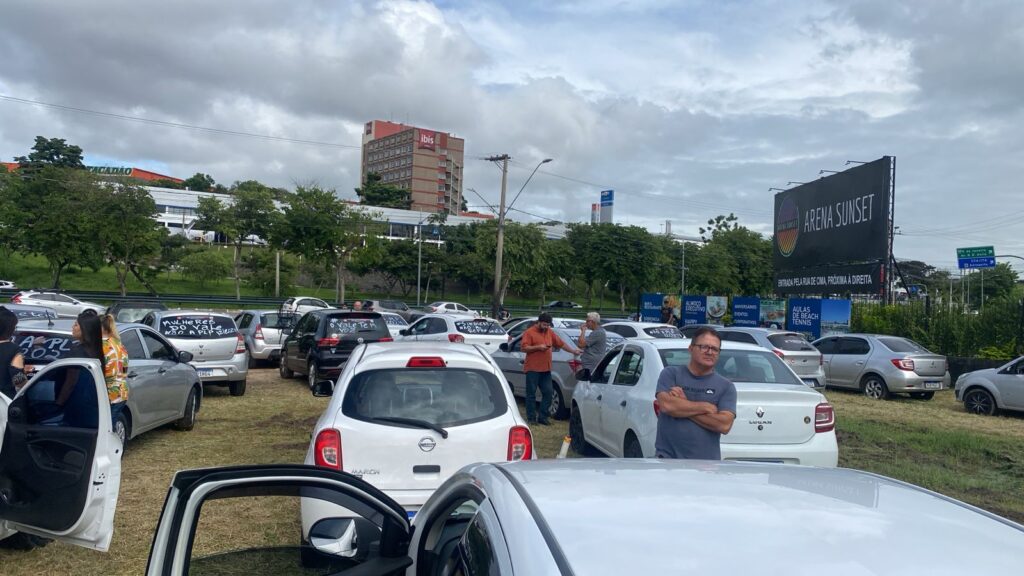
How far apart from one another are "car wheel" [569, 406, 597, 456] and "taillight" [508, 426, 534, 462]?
13.0 feet

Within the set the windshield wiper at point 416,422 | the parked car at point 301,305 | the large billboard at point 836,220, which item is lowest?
the windshield wiper at point 416,422

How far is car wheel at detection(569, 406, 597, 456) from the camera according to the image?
386 inches

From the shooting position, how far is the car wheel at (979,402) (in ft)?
51.1

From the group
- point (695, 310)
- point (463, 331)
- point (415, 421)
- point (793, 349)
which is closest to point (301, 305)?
point (463, 331)

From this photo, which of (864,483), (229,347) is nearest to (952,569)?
(864,483)

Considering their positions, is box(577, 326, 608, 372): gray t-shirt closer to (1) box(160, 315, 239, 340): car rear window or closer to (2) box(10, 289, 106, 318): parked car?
(1) box(160, 315, 239, 340): car rear window

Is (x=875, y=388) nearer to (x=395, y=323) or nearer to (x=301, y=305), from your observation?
(x=395, y=323)

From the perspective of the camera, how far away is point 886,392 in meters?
18.1

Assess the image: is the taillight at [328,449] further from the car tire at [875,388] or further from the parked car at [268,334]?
the car tire at [875,388]

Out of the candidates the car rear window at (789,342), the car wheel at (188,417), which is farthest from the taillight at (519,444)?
the car rear window at (789,342)

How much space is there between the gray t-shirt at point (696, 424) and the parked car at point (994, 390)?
494 inches

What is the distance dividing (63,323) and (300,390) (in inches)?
238

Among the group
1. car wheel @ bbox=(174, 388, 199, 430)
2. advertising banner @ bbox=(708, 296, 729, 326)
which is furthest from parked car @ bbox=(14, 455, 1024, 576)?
advertising banner @ bbox=(708, 296, 729, 326)

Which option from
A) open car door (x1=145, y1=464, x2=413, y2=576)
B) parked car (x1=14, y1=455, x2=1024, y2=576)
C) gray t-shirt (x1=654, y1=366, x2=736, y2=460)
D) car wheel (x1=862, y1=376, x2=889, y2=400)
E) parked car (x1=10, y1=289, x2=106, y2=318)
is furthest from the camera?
parked car (x1=10, y1=289, x2=106, y2=318)
